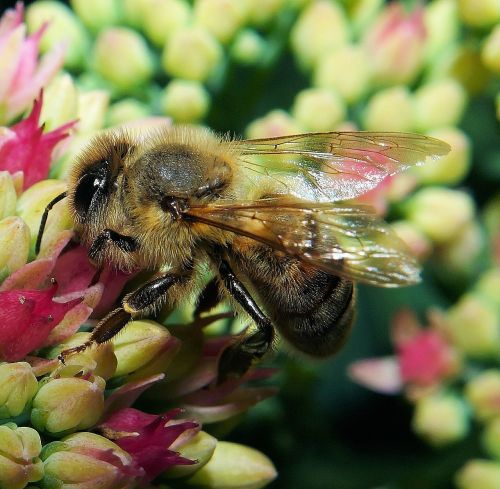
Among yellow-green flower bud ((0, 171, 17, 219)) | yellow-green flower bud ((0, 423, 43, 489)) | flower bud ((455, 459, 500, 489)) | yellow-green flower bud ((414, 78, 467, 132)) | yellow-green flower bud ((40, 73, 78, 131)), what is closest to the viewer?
yellow-green flower bud ((0, 423, 43, 489))

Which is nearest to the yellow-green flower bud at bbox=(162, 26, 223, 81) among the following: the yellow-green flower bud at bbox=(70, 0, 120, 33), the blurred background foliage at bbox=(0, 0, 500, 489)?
the blurred background foliage at bbox=(0, 0, 500, 489)

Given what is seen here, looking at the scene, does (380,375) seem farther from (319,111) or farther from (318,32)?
(318,32)

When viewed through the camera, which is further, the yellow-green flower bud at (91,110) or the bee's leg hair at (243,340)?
the yellow-green flower bud at (91,110)

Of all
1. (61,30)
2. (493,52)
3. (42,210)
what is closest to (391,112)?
(493,52)

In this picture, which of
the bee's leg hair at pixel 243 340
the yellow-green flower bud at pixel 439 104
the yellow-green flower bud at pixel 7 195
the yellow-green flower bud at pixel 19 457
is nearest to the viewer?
the yellow-green flower bud at pixel 19 457

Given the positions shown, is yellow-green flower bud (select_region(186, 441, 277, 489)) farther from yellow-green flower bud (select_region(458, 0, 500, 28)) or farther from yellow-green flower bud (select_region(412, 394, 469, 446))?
yellow-green flower bud (select_region(458, 0, 500, 28))

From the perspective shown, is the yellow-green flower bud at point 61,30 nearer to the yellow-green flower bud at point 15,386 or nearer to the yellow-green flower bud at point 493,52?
the yellow-green flower bud at point 493,52

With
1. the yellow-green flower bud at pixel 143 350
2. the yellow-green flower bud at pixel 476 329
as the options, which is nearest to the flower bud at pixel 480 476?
the yellow-green flower bud at pixel 476 329
